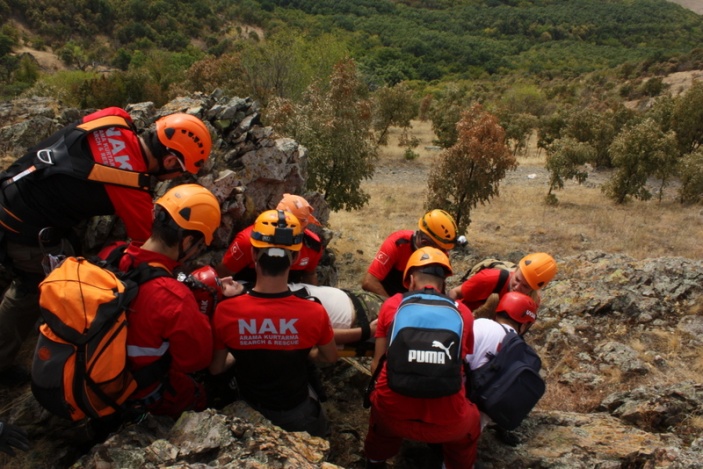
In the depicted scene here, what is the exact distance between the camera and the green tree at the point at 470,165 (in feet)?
51.9

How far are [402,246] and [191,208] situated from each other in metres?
3.12

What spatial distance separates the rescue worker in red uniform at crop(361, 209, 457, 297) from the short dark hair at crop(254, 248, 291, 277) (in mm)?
2505

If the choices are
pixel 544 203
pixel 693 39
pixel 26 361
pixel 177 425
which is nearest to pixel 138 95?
pixel 544 203

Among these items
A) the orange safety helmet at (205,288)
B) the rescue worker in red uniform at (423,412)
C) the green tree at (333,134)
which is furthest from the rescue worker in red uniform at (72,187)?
the green tree at (333,134)

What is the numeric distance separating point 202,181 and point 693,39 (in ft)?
530

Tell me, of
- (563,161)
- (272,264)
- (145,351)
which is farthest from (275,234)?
(563,161)

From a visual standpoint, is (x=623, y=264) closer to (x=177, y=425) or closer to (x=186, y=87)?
(x=177, y=425)

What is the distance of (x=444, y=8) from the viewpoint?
567 feet

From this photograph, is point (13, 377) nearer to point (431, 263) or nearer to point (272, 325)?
point (272, 325)

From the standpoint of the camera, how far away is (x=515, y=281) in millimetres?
5730

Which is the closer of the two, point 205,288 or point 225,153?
point 205,288

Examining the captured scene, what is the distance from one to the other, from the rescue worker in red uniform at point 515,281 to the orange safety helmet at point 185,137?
3507mm

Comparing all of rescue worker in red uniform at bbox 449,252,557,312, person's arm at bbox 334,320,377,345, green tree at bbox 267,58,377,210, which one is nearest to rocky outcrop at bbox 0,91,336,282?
person's arm at bbox 334,320,377,345

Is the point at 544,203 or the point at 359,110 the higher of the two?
the point at 359,110
